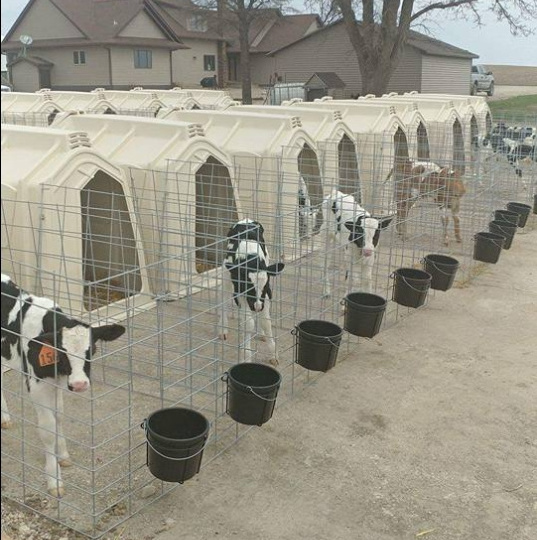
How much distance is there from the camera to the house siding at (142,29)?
41.2m

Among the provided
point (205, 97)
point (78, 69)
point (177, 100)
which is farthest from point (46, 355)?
point (78, 69)

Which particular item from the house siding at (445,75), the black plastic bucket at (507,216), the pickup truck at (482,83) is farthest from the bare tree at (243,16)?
the black plastic bucket at (507,216)

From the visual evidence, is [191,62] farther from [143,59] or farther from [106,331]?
[106,331]

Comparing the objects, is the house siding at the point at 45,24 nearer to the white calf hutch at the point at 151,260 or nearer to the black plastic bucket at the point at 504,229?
the white calf hutch at the point at 151,260

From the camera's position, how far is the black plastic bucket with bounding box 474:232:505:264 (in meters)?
9.12

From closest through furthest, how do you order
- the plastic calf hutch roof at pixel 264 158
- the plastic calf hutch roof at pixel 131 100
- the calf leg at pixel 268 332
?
the calf leg at pixel 268 332 < the plastic calf hutch roof at pixel 264 158 < the plastic calf hutch roof at pixel 131 100

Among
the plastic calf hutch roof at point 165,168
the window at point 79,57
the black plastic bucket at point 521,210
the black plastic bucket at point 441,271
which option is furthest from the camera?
the window at point 79,57

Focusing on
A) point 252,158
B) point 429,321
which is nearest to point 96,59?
point 252,158

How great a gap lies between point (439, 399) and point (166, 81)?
1622 inches

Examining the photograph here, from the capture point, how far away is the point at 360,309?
637cm

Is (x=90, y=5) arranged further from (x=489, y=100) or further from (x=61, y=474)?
(x=61, y=474)

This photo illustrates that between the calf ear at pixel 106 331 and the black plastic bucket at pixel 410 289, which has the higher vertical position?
the calf ear at pixel 106 331

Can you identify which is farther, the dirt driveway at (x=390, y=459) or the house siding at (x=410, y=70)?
the house siding at (x=410, y=70)

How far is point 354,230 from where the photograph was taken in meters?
7.52
